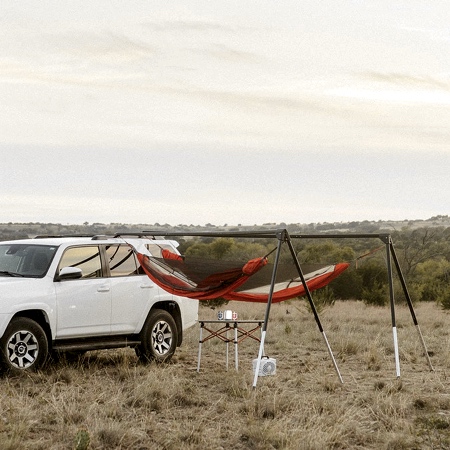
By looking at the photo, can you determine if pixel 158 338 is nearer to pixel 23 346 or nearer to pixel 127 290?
pixel 127 290

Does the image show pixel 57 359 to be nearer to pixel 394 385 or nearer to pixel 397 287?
pixel 394 385

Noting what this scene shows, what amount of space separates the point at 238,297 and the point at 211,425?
4121 mm

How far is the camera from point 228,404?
10.1 metres

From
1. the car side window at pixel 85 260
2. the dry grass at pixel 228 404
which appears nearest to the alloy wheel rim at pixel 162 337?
the dry grass at pixel 228 404

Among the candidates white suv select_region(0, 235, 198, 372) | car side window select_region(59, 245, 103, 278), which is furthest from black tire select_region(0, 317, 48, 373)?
car side window select_region(59, 245, 103, 278)

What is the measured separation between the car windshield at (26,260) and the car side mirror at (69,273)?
0.81ft

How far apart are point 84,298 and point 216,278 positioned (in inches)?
79.6

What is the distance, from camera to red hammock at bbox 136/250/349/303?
38.9 feet

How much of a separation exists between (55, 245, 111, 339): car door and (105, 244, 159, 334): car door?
0.50ft

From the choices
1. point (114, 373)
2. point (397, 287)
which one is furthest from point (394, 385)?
point (397, 287)

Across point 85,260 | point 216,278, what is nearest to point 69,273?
point 85,260

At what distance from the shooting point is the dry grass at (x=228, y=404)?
8406 mm

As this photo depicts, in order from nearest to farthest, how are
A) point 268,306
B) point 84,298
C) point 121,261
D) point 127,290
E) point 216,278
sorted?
point 268,306 < point 216,278 < point 84,298 < point 127,290 < point 121,261

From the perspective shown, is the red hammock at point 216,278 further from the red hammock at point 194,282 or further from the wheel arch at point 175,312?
the wheel arch at point 175,312
